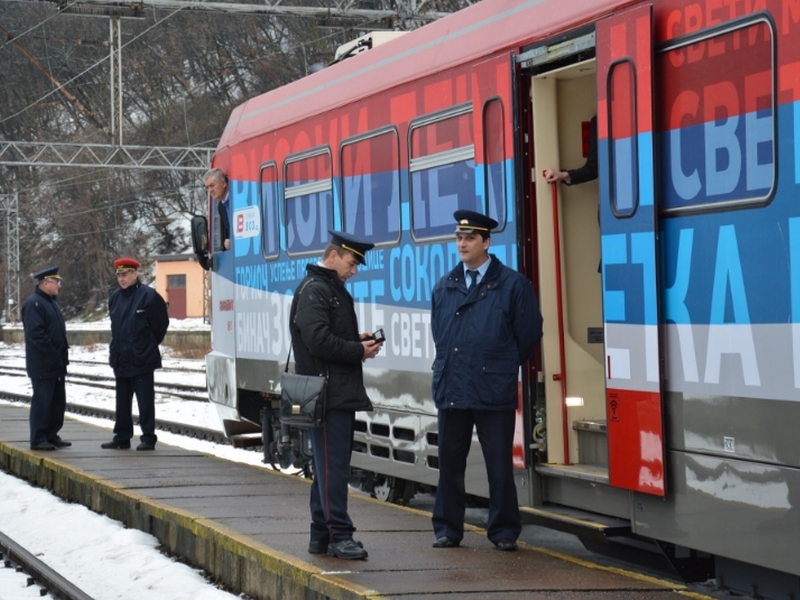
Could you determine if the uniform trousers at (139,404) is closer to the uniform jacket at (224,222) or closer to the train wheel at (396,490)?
the uniform jacket at (224,222)

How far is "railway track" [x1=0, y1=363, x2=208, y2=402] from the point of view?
68.7 ft

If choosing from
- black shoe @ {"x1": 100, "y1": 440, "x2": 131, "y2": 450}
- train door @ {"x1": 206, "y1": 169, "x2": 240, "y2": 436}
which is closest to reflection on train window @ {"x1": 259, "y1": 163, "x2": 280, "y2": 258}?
train door @ {"x1": 206, "y1": 169, "x2": 240, "y2": 436}

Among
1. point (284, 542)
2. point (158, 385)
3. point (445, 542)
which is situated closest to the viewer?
point (445, 542)

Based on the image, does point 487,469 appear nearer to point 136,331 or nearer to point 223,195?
point 223,195

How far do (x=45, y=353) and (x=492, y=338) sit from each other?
22.0 ft

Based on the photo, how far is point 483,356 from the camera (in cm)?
666

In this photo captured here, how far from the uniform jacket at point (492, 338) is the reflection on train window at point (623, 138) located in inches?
26.1

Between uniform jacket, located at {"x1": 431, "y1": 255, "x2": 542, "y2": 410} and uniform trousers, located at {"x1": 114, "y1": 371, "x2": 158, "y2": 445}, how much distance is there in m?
5.74

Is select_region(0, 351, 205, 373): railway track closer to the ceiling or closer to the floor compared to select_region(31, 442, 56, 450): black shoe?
closer to the ceiling

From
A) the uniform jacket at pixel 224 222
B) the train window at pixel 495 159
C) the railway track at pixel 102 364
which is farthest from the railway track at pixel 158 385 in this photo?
the train window at pixel 495 159

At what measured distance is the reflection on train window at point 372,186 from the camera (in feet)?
28.2

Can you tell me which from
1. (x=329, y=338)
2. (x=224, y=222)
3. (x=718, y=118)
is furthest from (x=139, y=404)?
(x=718, y=118)

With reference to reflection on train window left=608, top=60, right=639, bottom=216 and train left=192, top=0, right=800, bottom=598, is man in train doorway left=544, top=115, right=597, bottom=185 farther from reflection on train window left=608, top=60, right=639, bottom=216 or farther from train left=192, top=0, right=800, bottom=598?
reflection on train window left=608, top=60, right=639, bottom=216

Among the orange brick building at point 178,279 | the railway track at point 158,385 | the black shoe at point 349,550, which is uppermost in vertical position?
the orange brick building at point 178,279
